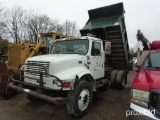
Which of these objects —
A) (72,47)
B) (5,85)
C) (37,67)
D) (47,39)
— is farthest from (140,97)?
(47,39)

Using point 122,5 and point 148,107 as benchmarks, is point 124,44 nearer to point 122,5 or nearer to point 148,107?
point 122,5

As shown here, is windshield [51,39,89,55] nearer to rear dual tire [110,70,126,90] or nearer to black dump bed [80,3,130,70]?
black dump bed [80,3,130,70]

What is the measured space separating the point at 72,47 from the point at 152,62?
2.61 meters

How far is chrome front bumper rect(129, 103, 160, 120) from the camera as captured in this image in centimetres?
291

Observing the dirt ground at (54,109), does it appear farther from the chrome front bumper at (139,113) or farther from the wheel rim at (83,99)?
the chrome front bumper at (139,113)

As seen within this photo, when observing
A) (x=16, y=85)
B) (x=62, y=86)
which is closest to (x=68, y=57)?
(x=62, y=86)

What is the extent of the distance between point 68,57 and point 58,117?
68.3 inches

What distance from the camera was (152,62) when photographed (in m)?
4.46

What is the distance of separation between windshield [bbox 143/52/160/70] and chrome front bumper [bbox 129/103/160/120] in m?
1.38

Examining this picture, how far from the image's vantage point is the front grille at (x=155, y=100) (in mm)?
2908

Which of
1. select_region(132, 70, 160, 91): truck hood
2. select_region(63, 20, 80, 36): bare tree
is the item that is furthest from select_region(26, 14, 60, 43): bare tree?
select_region(132, 70, 160, 91): truck hood

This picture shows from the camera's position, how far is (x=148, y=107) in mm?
3037

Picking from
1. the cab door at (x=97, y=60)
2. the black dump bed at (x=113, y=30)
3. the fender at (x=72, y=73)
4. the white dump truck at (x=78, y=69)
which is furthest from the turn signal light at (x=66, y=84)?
the black dump bed at (x=113, y=30)

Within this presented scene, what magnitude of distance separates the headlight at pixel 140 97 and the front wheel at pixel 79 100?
4.97 feet
